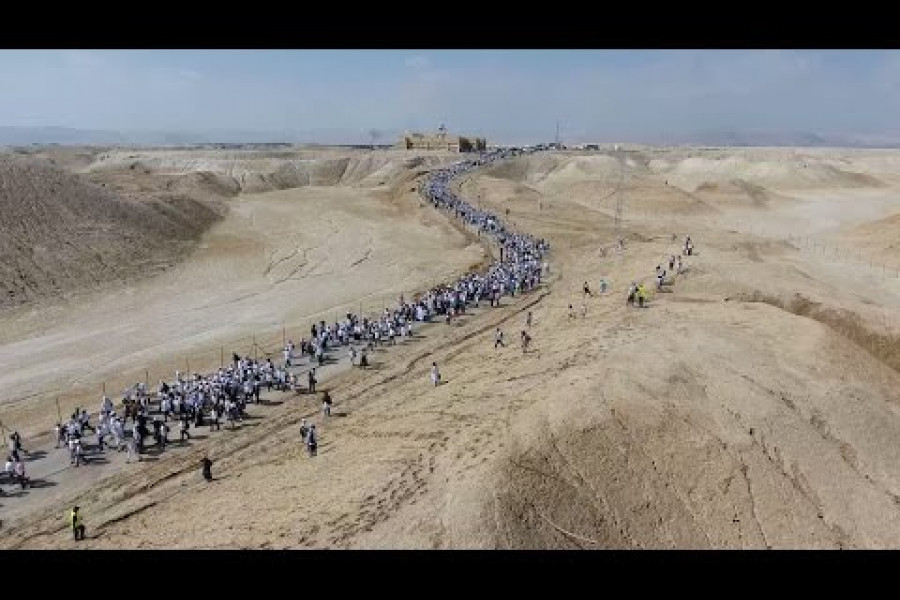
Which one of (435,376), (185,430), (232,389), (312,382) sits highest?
(232,389)

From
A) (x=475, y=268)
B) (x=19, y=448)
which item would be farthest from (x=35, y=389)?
(x=475, y=268)

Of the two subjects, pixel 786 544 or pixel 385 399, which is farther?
pixel 385 399

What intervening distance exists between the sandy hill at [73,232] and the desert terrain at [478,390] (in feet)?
0.77

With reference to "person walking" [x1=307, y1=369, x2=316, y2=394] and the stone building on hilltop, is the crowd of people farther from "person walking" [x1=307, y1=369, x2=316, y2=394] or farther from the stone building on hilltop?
the stone building on hilltop

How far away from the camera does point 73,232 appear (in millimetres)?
50719

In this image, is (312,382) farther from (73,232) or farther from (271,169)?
(271,169)

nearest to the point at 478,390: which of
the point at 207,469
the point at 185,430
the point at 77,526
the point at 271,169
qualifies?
the point at 207,469

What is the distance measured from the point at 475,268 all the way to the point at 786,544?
31.0 meters

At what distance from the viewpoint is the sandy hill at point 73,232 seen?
44.0 meters

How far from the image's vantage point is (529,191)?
246 feet

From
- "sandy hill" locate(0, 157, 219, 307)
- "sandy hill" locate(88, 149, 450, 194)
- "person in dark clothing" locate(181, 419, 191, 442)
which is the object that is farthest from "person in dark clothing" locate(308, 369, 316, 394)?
"sandy hill" locate(88, 149, 450, 194)

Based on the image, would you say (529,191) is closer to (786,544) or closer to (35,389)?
(35,389)

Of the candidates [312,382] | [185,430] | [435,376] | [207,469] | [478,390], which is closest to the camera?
[207,469]

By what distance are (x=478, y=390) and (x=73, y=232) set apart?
37261 mm
